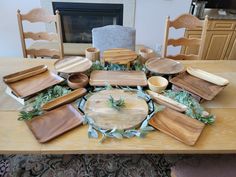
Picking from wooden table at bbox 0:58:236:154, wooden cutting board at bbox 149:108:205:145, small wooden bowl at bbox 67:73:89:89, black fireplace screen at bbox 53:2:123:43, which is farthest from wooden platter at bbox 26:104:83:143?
black fireplace screen at bbox 53:2:123:43

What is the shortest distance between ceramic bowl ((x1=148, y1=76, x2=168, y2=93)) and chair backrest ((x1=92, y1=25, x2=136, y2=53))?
62 centimetres

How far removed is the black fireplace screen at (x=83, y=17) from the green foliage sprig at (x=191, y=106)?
2.00 metres

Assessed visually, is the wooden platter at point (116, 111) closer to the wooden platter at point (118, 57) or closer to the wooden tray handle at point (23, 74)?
the wooden platter at point (118, 57)

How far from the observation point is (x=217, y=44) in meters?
2.76

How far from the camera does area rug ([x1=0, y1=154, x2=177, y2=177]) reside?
148 centimetres

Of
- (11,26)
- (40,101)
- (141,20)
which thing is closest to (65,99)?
(40,101)

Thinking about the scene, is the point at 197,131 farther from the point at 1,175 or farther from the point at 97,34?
the point at 1,175

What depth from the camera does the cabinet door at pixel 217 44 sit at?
267cm

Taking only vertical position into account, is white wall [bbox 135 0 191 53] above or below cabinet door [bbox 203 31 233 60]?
above

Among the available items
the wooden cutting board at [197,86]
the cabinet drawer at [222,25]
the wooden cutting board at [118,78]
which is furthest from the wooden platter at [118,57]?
the cabinet drawer at [222,25]

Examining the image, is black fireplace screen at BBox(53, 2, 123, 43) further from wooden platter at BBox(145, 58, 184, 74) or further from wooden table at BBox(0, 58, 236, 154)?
wooden table at BBox(0, 58, 236, 154)

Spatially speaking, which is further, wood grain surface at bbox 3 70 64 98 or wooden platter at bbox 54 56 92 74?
wooden platter at bbox 54 56 92 74

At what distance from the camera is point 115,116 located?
94 centimetres

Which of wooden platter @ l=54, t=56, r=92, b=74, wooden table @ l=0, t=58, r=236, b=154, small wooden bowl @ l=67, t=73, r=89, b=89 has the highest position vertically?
wooden platter @ l=54, t=56, r=92, b=74
